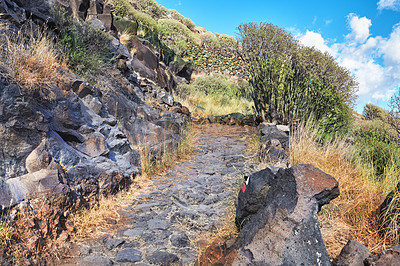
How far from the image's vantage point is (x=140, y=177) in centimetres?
538

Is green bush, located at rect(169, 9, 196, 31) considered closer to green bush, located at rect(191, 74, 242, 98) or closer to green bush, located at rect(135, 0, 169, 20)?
green bush, located at rect(135, 0, 169, 20)

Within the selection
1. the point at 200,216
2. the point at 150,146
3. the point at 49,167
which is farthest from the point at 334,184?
the point at 150,146

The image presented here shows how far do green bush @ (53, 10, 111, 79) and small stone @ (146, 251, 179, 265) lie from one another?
4623mm

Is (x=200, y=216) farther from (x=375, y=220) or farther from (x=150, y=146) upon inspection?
(x=150, y=146)

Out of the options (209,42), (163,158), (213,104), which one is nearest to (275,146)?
(163,158)

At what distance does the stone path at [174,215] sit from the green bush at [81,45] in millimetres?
3194

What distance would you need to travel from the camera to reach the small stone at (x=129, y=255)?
2971mm

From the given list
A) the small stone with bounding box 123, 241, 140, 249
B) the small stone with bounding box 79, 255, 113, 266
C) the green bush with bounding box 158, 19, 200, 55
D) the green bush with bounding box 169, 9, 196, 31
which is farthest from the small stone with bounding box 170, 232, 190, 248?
the green bush with bounding box 169, 9, 196, 31

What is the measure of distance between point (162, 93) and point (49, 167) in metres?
7.51

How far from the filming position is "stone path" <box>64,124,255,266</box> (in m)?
3.07

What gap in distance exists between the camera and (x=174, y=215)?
4.05 meters

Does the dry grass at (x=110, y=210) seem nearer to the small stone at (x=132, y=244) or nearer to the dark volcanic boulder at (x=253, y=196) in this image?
the small stone at (x=132, y=244)

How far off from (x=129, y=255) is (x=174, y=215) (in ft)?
3.59

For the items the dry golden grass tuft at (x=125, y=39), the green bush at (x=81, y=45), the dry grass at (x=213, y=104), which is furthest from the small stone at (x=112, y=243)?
the dry grass at (x=213, y=104)
